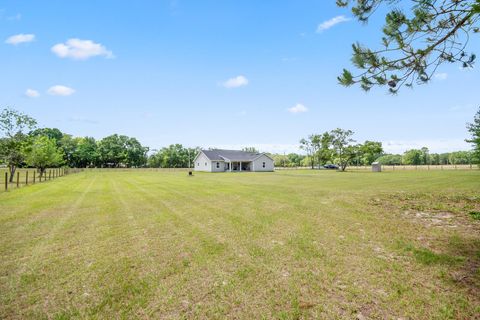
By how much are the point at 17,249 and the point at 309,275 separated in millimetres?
5681

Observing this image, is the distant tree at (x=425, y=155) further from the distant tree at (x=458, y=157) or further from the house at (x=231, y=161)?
the house at (x=231, y=161)

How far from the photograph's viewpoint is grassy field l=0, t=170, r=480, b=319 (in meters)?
3.02

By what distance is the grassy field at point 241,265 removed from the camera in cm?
302

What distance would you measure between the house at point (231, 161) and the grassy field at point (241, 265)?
36713mm

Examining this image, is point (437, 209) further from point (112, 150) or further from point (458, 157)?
point (458, 157)

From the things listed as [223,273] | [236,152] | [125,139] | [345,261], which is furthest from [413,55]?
[125,139]

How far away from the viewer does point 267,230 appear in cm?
629

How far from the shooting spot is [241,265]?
425 centimetres

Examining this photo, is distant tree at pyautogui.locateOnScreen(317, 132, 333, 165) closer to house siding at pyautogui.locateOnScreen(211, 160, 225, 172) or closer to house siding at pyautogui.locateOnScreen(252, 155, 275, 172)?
house siding at pyautogui.locateOnScreen(252, 155, 275, 172)

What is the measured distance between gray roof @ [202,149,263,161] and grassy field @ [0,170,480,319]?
37376 millimetres

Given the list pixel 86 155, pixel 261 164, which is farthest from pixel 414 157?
pixel 86 155

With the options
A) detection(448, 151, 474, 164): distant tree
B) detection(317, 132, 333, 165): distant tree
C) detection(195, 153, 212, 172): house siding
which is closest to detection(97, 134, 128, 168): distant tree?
detection(195, 153, 212, 172): house siding

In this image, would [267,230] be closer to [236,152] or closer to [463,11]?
[463,11]

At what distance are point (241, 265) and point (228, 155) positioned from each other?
1716 inches
